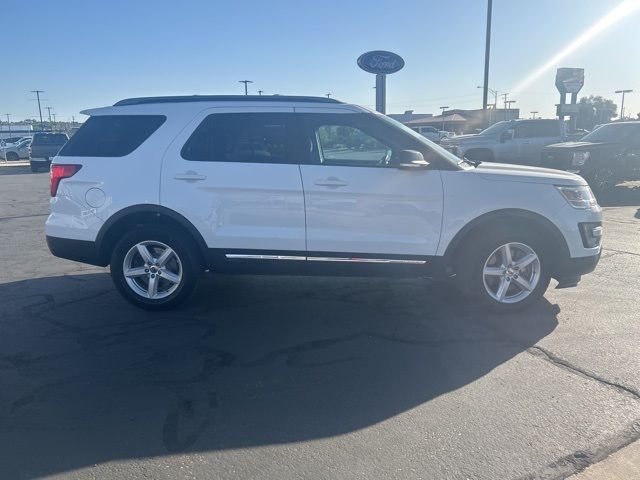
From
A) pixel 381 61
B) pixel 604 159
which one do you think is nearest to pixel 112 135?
pixel 381 61

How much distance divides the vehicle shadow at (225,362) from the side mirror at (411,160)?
1.44 metres

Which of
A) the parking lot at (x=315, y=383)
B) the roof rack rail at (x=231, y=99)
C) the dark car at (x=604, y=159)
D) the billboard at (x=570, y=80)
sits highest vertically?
the billboard at (x=570, y=80)

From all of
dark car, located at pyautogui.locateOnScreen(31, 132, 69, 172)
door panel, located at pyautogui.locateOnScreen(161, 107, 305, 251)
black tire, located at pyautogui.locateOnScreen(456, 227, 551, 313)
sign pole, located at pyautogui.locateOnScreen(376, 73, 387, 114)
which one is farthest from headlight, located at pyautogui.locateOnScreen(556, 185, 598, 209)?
dark car, located at pyautogui.locateOnScreen(31, 132, 69, 172)

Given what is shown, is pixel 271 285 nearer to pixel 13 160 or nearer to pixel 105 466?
pixel 105 466

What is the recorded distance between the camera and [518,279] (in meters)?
5.10

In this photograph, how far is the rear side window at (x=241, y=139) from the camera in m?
5.07

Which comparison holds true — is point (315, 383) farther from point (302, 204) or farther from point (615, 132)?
point (615, 132)

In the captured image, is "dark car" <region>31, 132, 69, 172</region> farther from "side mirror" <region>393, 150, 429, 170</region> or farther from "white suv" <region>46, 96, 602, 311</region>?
"side mirror" <region>393, 150, 429, 170</region>

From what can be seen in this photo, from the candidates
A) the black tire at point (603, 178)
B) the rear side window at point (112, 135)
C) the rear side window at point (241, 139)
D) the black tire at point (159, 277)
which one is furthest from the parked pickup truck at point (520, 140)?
the black tire at point (159, 277)

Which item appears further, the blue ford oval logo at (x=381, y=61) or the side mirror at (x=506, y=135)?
the side mirror at (x=506, y=135)

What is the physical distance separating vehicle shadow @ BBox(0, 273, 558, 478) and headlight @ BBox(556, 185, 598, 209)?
1.09 metres

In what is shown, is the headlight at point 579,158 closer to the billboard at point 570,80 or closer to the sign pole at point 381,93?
the sign pole at point 381,93

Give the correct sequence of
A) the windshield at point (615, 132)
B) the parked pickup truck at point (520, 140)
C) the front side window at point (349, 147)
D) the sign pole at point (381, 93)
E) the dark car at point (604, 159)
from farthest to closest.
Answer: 1. the parked pickup truck at point (520, 140)
2. the windshield at point (615, 132)
3. the dark car at point (604, 159)
4. the sign pole at point (381, 93)
5. the front side window at point (349, 147)

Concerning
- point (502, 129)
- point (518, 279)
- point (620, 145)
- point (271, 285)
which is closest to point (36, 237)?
point (271, 285)
